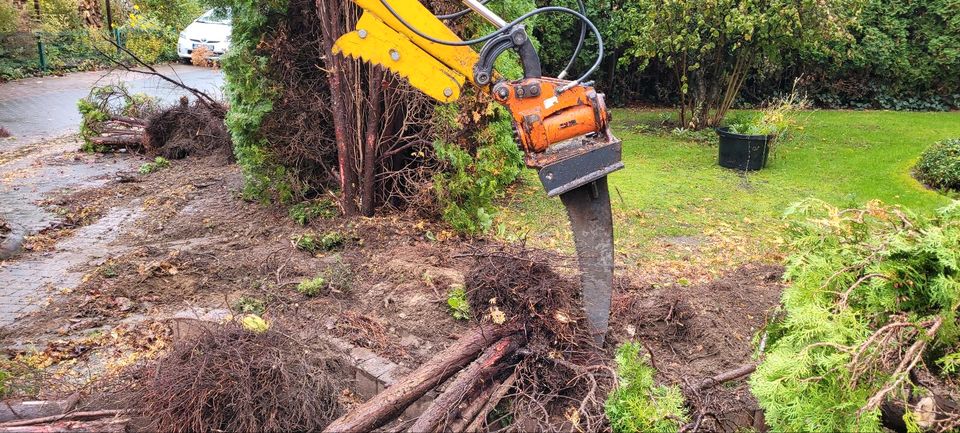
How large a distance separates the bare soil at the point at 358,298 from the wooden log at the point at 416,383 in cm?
22

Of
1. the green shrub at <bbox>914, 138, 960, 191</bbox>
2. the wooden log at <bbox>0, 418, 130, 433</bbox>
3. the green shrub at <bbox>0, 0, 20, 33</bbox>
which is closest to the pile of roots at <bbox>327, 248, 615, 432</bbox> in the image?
the wooden log at <bbox>0, 418, 130, 433</bbox>

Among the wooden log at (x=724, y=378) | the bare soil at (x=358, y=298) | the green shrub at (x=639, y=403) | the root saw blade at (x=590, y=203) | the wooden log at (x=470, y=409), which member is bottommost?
the bare soil at (x=358, y=298)

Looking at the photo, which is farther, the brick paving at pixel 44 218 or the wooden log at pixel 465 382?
the brick paving at pixel 44 218

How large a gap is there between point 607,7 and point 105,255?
10.4 m

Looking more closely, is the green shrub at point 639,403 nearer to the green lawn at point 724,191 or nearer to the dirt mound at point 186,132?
the green lawn at point 724,191

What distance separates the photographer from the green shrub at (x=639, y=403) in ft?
8.46

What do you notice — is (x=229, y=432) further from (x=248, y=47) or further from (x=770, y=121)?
(x=770, y=121)

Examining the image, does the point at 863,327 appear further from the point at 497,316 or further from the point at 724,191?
the point at 724,191

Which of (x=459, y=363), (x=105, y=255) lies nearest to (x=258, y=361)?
(x=459, y=363)

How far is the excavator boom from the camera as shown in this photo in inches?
119

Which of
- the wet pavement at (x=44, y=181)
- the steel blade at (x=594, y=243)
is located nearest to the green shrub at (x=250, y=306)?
the wet pavement at (x=44, y=181)

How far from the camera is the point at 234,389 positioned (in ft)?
9.13

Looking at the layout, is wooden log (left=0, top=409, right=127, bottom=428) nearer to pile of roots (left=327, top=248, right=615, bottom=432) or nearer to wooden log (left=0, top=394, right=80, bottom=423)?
wooden log (left=0, top=394, right=80, bottom=423)

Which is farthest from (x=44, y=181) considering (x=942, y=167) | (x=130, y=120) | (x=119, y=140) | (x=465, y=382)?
(x=942, y=167)
